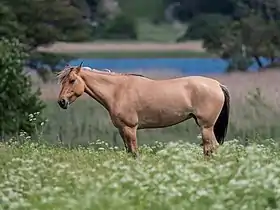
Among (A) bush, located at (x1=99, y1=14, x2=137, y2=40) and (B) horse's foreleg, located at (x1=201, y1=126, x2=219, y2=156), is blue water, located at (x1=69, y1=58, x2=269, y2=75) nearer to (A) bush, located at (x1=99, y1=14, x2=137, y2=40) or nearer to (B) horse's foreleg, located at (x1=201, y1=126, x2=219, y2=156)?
(A) bush, located at (x1=99, y1=14, x2=137, y2=40)

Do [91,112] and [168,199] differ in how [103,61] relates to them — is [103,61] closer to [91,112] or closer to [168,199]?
[91,112]

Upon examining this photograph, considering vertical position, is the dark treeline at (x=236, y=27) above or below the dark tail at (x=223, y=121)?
below

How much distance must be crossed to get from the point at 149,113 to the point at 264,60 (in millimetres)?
13690

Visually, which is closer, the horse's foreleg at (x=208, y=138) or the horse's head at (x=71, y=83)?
the horse's head at (x=71, y=83)

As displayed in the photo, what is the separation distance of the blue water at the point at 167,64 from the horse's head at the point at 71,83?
1176 cm

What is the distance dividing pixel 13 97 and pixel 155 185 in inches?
387

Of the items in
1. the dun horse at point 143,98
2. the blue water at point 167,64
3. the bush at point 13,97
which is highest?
the dun horse at point 143,98

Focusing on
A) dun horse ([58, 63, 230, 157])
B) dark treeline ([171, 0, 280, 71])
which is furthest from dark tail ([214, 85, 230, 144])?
dark treeline ([171, 0, 280, 71])

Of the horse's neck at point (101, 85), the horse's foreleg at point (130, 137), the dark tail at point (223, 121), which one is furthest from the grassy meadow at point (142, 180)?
the horse's neck at point (101, 85)

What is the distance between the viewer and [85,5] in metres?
24.9

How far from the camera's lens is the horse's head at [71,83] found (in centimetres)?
1082

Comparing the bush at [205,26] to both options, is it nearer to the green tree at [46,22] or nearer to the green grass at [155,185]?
the green tree at [46,22]

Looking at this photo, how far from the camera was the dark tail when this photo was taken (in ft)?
36.5

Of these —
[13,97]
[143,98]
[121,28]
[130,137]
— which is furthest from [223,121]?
[121,28]
